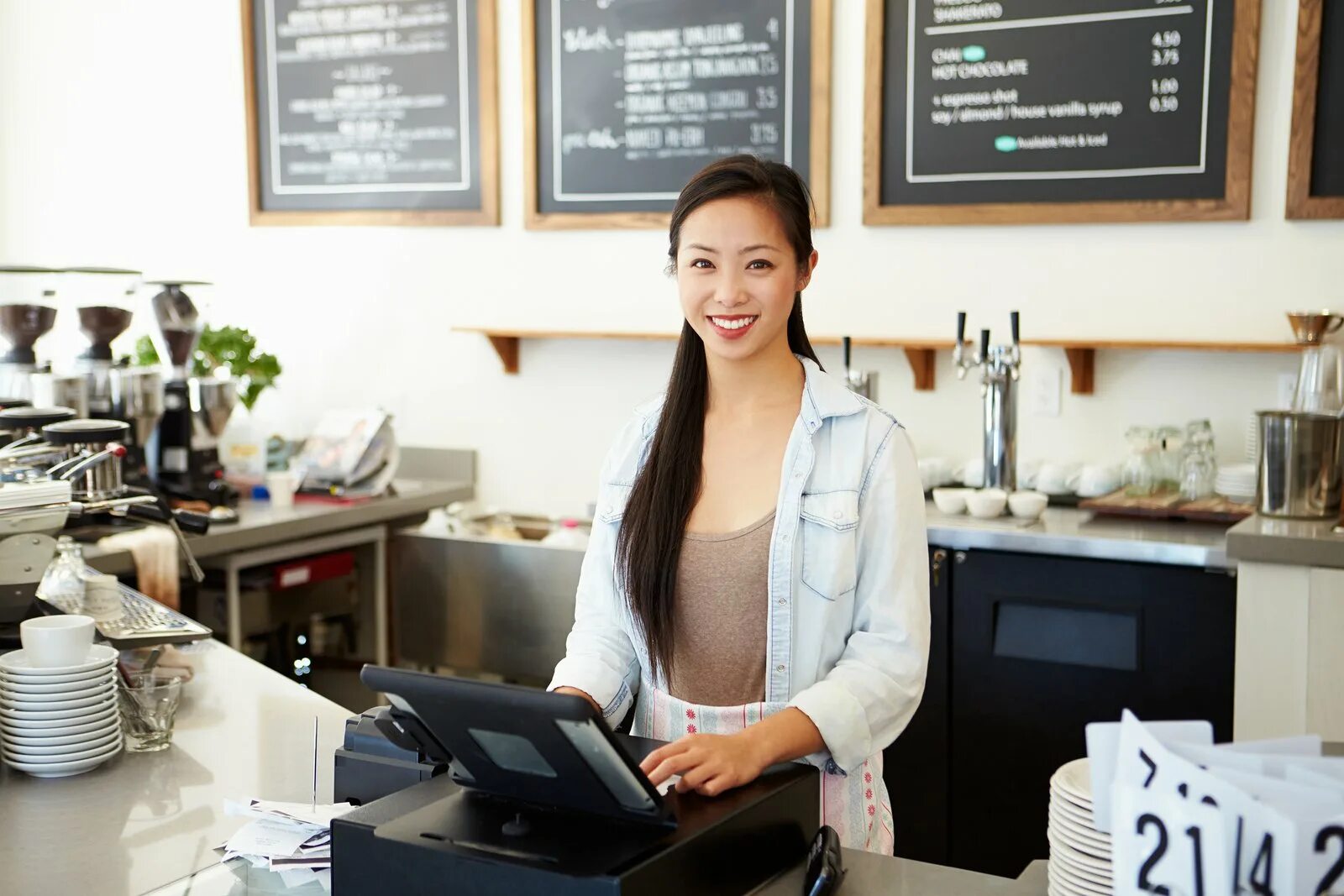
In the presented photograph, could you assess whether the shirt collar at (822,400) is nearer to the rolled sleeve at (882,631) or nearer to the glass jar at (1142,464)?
the rolled sleeve at (882,631)

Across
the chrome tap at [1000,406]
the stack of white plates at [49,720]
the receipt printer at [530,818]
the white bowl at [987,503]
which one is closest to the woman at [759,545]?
the receipt printer at [530,818]

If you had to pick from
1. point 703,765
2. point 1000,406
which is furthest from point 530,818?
point 1000,406

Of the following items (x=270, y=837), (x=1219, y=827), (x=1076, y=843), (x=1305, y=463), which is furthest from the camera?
(x=1305, y=463)

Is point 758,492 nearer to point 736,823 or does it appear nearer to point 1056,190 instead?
point 736,823

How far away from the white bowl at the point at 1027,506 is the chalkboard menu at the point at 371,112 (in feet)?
5.96

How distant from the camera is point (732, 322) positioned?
5.72 feet

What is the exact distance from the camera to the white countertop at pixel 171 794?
1527 mm

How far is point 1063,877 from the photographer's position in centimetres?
121

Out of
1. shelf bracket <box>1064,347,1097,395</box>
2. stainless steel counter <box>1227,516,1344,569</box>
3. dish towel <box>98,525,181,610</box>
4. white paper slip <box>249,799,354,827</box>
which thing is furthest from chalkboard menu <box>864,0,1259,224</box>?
white paper slip <box>249,799,354,827</box>

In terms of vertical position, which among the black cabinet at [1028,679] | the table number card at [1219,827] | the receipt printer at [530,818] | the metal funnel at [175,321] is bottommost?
the black cabinet at [1028,679]

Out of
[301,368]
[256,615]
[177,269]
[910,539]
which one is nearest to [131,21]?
[177,269]

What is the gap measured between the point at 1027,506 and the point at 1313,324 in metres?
0.71

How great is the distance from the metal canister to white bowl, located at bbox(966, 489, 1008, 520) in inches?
21.4

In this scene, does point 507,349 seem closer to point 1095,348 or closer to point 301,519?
point 301,519
